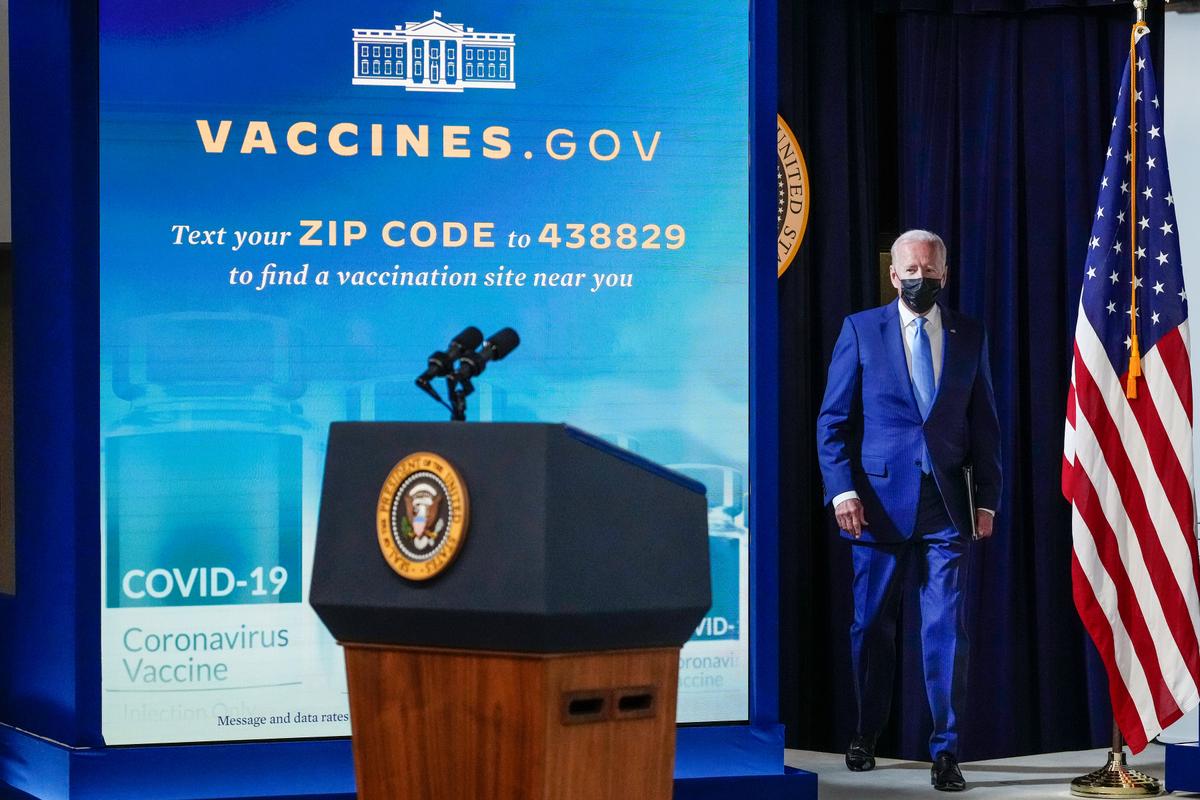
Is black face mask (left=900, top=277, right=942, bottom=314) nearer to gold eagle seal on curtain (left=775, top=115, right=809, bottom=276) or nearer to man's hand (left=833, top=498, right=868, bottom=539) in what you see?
man's hand (left=833, top=498, right=868, bottom=539)

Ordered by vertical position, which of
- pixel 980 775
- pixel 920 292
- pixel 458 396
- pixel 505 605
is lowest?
pixel 980 775

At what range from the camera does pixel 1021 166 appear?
18.0 feet

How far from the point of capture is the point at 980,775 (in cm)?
498

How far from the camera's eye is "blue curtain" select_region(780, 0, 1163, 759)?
539 centimetres

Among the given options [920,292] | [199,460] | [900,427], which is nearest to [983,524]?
[900,427]

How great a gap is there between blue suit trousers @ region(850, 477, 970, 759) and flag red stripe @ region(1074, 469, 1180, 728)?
37 centimetres

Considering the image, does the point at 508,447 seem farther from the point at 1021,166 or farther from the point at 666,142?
the point at 1021,166

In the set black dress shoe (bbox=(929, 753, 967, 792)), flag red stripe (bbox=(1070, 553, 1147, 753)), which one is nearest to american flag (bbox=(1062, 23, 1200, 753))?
flag red stripe (bbox=(1070, 553, 1147, 753))

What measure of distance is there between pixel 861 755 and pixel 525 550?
3.01 metres

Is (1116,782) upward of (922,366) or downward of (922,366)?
downward

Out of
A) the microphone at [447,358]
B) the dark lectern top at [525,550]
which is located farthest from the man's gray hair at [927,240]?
the microphone at [447,358]

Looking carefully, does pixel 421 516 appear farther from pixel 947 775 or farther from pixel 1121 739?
pixel 1121 739

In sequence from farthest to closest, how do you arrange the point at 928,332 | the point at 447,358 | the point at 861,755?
1. the point at 861,755
2. the point at 928,332
3. the point at 447,358

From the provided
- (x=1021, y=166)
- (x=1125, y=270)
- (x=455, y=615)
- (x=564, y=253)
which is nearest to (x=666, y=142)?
(x=564, y=253)
